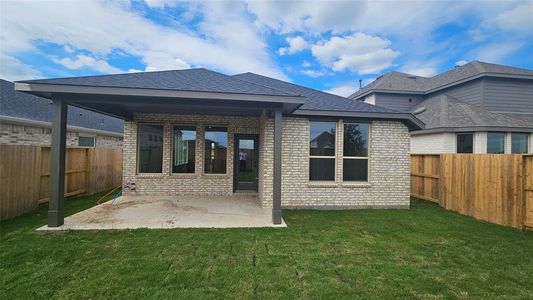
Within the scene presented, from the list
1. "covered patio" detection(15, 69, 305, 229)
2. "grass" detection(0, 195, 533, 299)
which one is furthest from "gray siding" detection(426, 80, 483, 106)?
"covered patio" detection(15, 69, 305, 229)

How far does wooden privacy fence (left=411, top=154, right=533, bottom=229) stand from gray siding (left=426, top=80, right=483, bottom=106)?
28.1 ft

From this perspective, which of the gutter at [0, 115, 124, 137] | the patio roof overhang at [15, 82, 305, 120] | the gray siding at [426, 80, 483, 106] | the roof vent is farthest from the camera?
the roof vent

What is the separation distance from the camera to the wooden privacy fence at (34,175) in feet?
18.2

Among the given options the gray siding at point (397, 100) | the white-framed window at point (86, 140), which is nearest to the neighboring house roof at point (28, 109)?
the white-framed window at point (86, 140)

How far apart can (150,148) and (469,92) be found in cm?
1727

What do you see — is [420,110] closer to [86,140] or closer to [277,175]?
[277,175]

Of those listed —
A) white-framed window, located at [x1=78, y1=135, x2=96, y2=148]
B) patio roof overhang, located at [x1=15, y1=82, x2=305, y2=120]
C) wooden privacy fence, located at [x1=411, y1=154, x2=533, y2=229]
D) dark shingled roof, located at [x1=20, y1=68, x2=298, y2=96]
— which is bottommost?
wooden privacy fence, located at [x1=411, y1=154, x2=533, y2=229]

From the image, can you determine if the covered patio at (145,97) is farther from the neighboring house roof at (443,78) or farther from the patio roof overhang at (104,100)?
the neighboring house roof at (443,78)

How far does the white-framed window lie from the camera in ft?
41.1

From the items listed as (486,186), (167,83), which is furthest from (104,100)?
(486,186)

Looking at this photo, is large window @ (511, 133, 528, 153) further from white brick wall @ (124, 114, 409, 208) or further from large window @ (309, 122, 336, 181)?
large window @ (309, 122, 336, 181)

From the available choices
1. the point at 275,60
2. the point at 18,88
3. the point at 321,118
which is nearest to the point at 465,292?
the point at 321,118

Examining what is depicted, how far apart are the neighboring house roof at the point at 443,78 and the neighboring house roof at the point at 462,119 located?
5.93 feet

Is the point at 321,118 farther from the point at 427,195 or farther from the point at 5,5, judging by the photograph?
the point at 5,5
